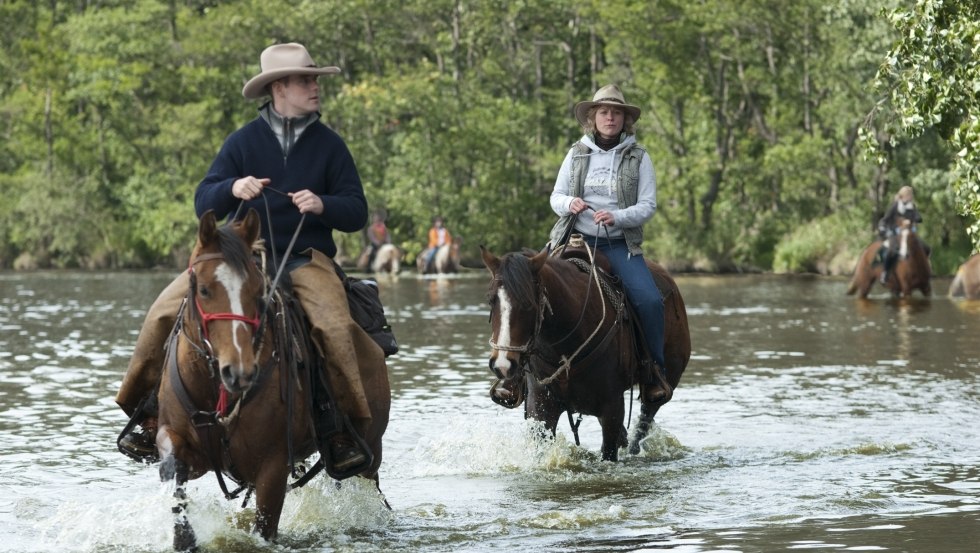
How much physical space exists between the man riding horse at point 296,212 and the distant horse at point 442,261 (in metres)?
39.7

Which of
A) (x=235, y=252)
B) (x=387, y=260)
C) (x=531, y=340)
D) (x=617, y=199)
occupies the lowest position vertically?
(x=387, y=260)

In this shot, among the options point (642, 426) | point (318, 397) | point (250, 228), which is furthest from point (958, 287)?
point (250, 228)

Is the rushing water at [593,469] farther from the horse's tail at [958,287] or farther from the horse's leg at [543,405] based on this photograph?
the horse's tail at [958,287]

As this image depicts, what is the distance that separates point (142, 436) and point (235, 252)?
147 cm

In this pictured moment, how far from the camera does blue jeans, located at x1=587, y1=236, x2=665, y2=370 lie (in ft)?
38.1

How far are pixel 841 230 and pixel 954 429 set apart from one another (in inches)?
1324

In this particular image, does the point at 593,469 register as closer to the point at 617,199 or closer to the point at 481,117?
the point at 617,199

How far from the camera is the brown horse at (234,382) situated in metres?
7.45

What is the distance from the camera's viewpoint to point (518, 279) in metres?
10.2

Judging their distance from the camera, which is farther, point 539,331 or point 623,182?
point 623,182

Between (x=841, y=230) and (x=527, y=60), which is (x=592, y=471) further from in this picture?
(x=527, y=60)

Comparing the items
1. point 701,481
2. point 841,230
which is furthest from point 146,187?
point 701,481

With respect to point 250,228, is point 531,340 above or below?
below

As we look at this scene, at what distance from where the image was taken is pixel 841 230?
152ft
